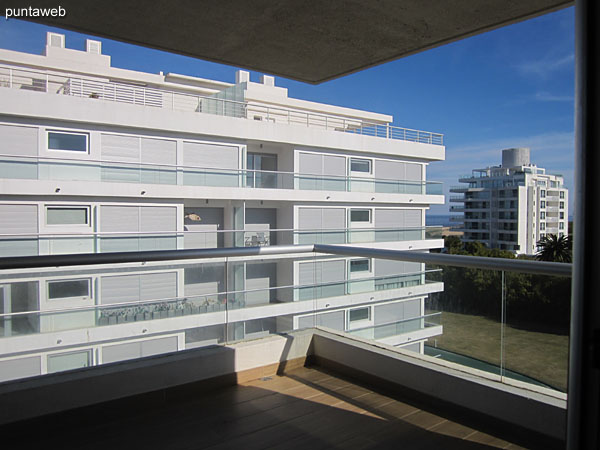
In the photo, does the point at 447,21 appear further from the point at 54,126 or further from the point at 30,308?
the point at 54,126

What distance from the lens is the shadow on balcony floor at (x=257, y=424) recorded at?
1.69m

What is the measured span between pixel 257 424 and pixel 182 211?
15893 millimetres

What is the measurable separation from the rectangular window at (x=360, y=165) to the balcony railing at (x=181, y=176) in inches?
41.1

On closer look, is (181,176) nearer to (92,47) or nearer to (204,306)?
(92,47)

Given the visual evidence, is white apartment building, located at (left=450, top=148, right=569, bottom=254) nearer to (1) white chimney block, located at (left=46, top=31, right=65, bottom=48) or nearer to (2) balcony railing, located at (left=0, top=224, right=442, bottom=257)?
(2) balcony railing, located at (left=0, top=224, right=442, bottom=257)

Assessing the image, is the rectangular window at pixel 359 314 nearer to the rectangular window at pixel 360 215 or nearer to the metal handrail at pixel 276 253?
the metal handrail at pixel 276 253

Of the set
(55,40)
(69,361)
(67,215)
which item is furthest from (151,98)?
(69,361)

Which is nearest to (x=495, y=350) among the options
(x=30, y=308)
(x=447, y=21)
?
(x=447, y=21)

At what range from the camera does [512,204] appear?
57812mm

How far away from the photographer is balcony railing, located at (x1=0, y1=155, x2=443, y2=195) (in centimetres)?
1395

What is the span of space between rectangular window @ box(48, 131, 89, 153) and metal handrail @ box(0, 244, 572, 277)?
48.6ft

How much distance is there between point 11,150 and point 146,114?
14.2 ft

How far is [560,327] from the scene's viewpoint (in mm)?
1654

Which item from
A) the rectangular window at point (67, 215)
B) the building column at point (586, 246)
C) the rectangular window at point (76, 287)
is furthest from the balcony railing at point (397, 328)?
the rectangular window at point (67, 215)
